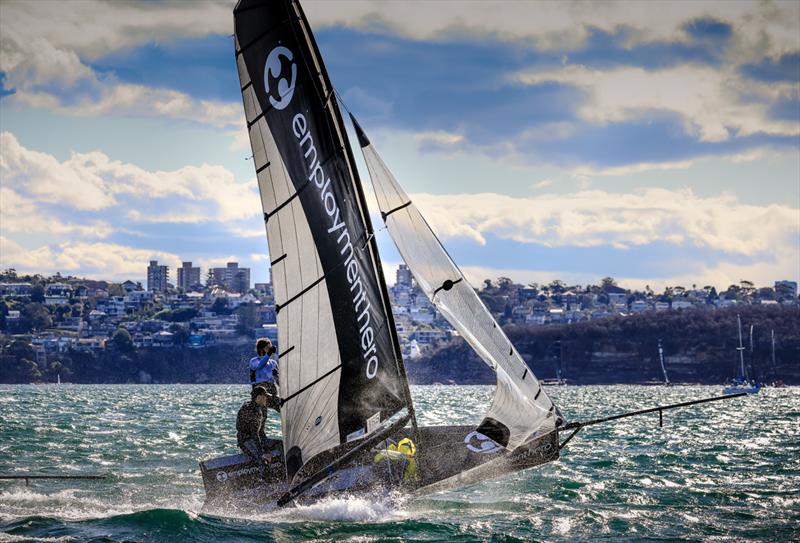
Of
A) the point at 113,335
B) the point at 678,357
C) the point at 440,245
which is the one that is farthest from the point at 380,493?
the point at 113,335

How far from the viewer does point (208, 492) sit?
13.6 meters

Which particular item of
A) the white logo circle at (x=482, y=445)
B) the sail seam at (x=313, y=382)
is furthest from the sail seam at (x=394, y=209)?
the white logo circle at (x=482, y=445)

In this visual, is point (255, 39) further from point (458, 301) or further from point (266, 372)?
point (266, 372)

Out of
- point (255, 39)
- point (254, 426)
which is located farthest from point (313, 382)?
point (255, 39)

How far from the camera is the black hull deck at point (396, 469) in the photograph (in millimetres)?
13289

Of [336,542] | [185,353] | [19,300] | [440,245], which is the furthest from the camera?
[19,300]

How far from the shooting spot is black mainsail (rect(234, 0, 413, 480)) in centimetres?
1257

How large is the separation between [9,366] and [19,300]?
185 ft

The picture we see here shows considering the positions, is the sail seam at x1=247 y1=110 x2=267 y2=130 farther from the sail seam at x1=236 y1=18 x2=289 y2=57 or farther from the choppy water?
the choppy water

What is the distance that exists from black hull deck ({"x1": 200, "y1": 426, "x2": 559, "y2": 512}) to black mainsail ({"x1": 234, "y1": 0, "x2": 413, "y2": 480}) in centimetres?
65

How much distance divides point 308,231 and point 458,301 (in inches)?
79.6

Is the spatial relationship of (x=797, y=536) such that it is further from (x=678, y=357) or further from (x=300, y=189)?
(x=678, y=357)

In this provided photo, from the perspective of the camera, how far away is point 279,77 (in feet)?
41.3

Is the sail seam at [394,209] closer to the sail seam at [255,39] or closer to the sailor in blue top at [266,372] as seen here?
the sailor in blue top at [266,372]
